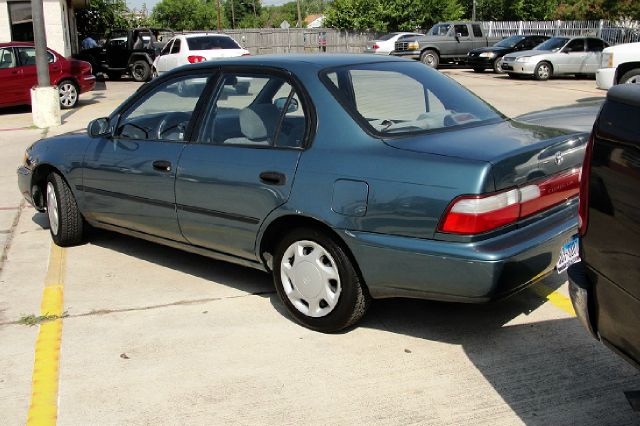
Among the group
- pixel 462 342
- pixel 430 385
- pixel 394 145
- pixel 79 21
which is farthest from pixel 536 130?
pixel 79 21

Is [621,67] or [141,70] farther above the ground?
[621,67]

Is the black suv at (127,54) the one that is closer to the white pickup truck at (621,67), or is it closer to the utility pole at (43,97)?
the utility pole at (43,97)

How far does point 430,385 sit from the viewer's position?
3.77m

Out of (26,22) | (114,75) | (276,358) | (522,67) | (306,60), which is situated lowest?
(276,358)

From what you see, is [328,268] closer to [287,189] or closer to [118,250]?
[287,189]

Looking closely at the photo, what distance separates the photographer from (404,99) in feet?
16.7

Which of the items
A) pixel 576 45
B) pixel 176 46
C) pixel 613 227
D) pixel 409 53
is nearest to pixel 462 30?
pixel 409 53

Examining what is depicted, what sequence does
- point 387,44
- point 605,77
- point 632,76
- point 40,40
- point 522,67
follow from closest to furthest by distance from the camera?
point 40,40
point 632,76
point 605,77
point 522,67
point 387,44

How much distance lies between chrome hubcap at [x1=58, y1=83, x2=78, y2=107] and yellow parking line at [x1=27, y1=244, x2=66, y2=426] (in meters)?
12.7

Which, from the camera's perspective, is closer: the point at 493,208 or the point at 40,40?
the point at 493,208

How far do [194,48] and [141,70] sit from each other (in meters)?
4.74

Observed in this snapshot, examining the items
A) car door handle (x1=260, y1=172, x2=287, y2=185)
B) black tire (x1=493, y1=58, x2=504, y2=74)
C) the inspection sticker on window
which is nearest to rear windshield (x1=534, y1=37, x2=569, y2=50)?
black tire (x1=493, y1=58, x2=504, y2=74)

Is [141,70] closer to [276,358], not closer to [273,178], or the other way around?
[273,178]

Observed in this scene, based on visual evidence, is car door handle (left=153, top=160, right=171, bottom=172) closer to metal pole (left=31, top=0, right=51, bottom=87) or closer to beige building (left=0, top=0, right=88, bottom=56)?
metal pole (left=31, top=0, right=51, bottom=87)
